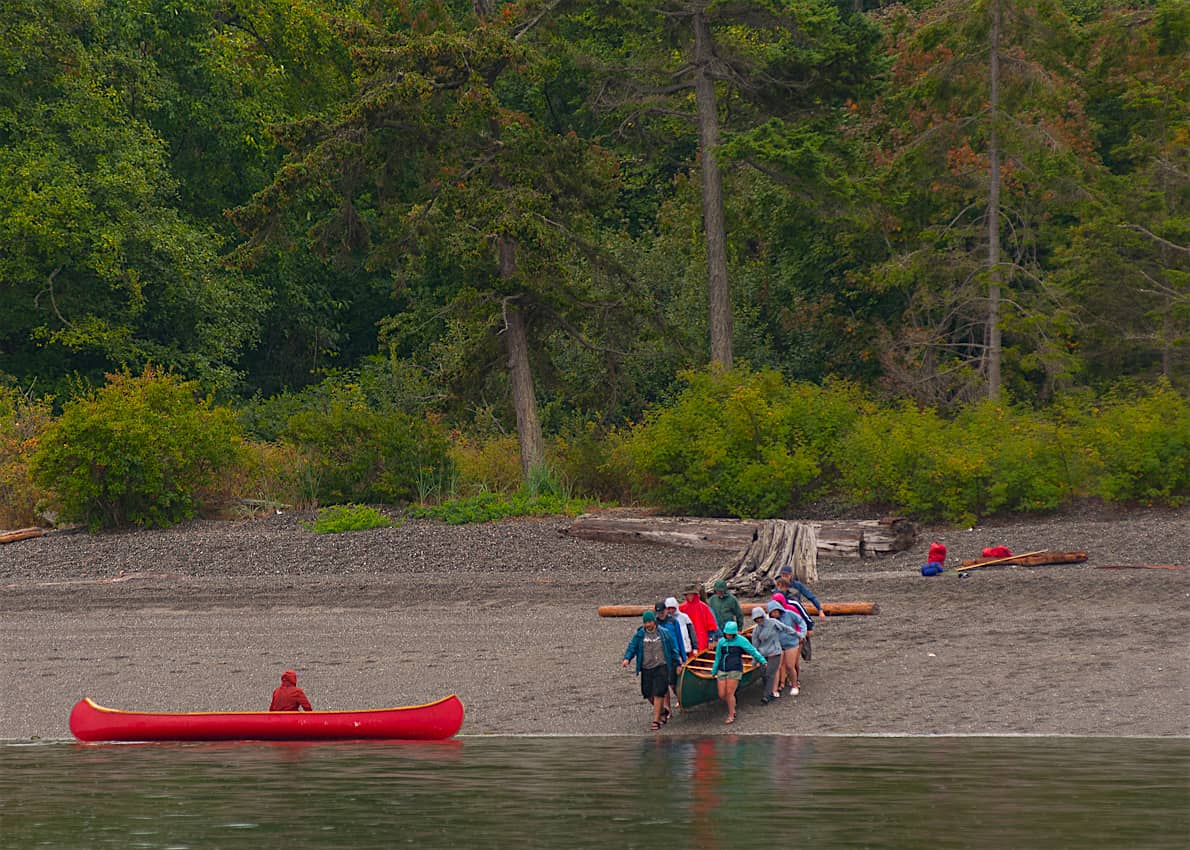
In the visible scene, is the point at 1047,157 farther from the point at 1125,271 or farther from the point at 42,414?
the point at 42,414

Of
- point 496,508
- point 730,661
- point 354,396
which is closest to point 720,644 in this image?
point 730,661

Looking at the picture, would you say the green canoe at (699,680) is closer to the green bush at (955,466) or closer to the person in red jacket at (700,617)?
the person in red jacket at (700,617)

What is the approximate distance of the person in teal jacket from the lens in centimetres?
1705

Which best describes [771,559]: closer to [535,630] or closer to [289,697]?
[535,630]

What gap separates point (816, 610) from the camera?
2047cm

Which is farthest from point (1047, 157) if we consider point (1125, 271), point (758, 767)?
point (758, 767)

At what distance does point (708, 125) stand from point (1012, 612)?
63.7 feet

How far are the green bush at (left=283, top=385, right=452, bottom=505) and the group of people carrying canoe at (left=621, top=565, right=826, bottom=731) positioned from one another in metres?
14.5

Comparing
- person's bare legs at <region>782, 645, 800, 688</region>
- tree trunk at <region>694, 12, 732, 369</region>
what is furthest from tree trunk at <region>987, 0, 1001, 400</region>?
person's bare legs at <region>782, 645, 800, 688</region>

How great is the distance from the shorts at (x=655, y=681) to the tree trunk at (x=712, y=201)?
21376 mm

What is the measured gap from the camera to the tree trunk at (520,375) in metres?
35.1

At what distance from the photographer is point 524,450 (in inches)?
1384

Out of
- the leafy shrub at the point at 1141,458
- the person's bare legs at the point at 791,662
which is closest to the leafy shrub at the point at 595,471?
the leafy shrub at the point at 1141,458

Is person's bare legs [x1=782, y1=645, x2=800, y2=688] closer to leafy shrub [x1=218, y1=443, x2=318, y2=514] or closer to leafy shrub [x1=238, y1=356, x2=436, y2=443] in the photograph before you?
leafy shrub [x1=218, y1=443, x2=318, y2=514]
